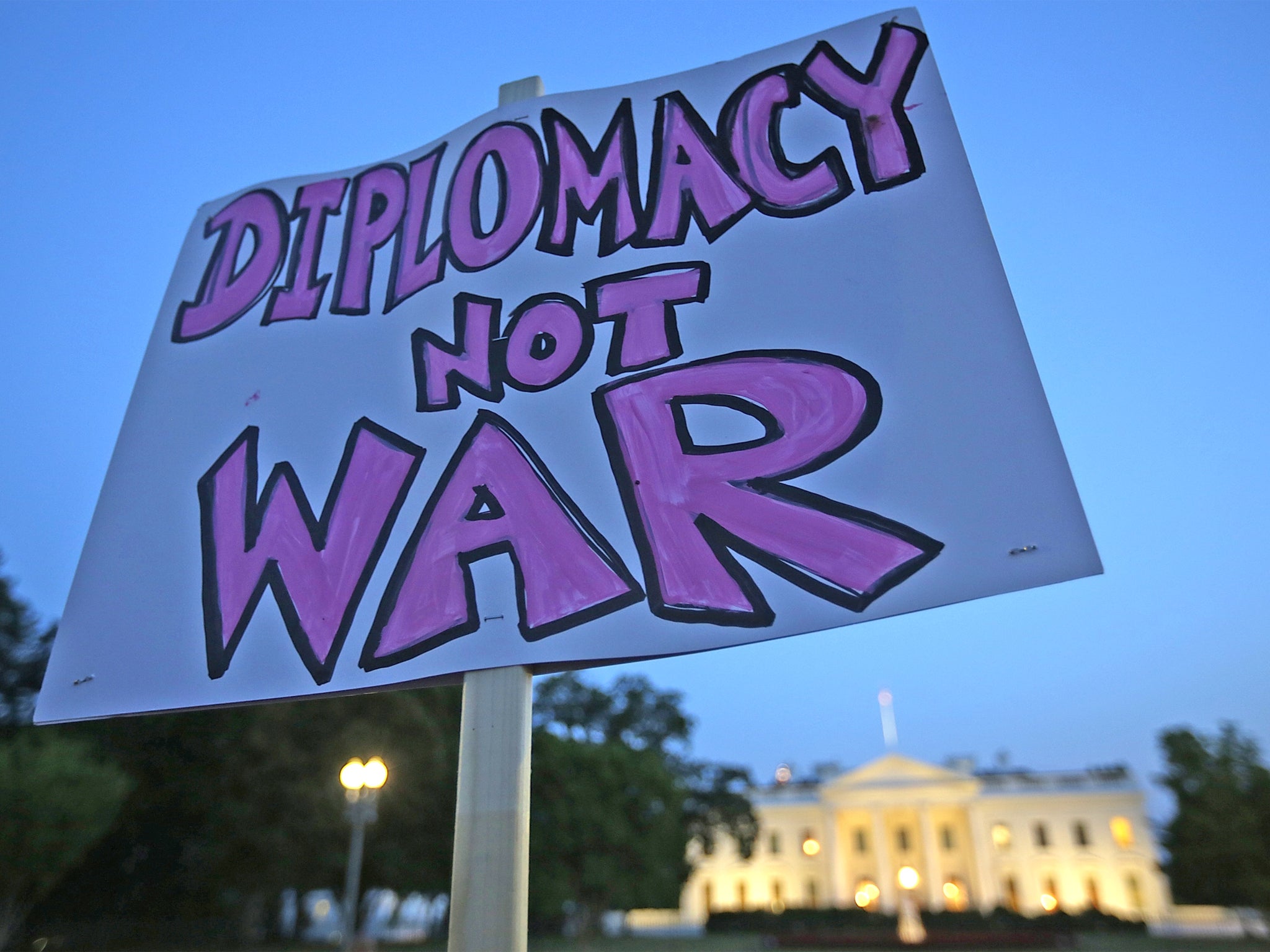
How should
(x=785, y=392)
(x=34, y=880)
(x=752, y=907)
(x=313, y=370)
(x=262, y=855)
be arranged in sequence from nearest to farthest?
1. (x=785, y=392)
2. (x=313, y=370)
3. (x=34, y=880)
4. (x=262, y=855)
5. (x=752, y=907)

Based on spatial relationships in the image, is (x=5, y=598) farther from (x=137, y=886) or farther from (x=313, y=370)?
(x=313, y=370)

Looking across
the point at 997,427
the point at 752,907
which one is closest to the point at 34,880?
the point at 997,427

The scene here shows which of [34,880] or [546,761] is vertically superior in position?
[546,761]

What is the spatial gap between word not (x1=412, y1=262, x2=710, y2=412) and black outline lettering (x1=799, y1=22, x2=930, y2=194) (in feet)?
3.27

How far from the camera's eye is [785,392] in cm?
414

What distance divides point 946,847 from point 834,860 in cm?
663

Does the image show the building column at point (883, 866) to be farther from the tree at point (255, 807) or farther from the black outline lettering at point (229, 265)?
the black outline lettering at point (229, 265)

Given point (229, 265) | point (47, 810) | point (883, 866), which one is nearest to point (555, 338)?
point (229, 265)

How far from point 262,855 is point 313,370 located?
826 inches

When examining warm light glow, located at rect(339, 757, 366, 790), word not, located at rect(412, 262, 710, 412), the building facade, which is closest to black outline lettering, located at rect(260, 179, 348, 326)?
word not, located at rect(412, 262, 710, 412)

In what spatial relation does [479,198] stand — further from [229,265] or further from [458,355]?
[229,265]

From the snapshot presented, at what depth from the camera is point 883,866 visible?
50.6 meters

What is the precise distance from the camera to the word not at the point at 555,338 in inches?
178

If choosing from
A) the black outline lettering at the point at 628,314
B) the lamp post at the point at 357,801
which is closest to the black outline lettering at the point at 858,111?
the black outline lettering at the point at 628,314
